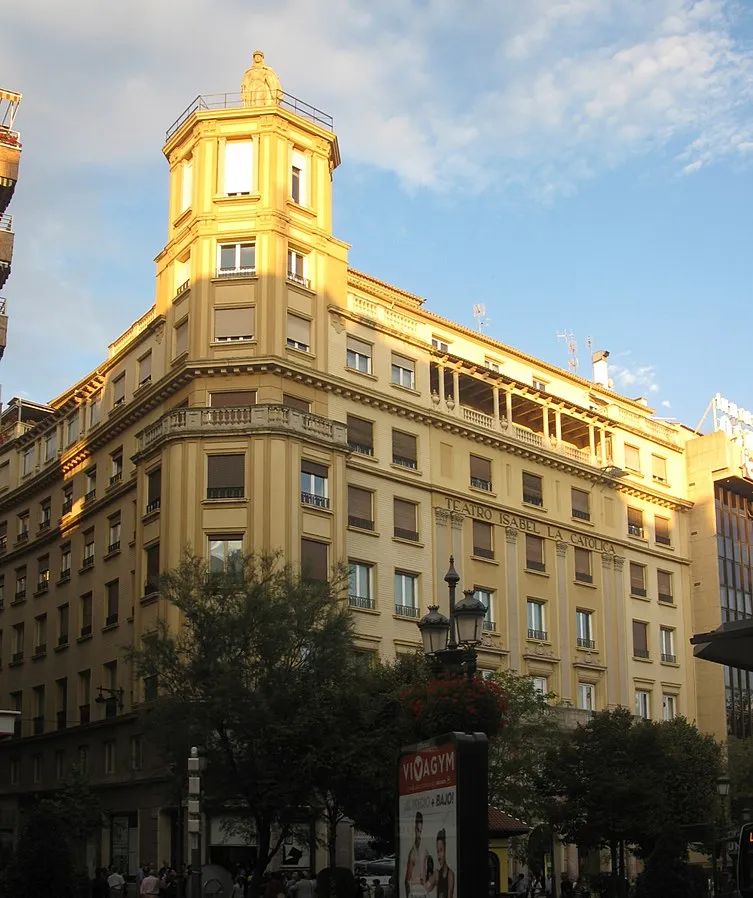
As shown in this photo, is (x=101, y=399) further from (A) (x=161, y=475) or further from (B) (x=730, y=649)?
(B) (x=730, y=649)

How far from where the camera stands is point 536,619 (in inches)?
2030

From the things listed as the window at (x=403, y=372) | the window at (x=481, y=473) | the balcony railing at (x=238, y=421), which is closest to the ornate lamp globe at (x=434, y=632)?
the balcony railing at (x=238, y=421)

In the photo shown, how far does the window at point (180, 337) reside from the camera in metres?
45.3

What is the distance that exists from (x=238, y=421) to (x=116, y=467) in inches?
356

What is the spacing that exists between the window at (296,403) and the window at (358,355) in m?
2.72

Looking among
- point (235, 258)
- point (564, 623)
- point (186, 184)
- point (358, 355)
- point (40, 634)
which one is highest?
point (186, 184)

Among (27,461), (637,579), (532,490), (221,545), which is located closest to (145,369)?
(221,545)

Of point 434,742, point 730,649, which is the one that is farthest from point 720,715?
point 730,649

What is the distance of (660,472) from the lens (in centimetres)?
6091

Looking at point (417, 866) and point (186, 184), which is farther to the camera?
point (186, 184)

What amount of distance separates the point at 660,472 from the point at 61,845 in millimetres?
40003

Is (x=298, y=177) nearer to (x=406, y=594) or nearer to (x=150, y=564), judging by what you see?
(x=150, y=564)

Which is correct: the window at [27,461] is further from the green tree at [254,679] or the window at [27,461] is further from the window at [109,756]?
the green tree at [254,679]

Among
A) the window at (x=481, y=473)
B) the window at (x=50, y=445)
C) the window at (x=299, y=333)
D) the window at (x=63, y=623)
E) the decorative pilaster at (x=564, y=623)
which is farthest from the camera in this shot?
the window at (x=50, y=445)
